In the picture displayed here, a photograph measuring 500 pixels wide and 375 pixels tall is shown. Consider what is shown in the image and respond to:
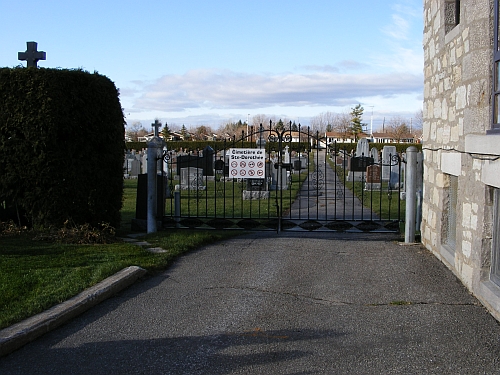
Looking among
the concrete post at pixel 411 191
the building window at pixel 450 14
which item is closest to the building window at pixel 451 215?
the concrete post at pixel 411 191

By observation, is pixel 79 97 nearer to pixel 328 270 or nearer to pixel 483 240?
pixel 328 270

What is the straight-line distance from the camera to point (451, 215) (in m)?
8.27

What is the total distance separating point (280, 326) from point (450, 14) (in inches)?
211

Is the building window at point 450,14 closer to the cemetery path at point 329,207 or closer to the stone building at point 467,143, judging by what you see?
the stone building at point 467,143

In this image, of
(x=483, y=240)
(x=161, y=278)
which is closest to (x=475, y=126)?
(x=483, y=240)

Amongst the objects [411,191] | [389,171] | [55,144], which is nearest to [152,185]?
[55,144]

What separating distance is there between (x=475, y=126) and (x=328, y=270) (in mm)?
2663

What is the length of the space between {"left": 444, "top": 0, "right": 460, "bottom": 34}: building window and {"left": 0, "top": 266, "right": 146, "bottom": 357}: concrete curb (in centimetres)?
539

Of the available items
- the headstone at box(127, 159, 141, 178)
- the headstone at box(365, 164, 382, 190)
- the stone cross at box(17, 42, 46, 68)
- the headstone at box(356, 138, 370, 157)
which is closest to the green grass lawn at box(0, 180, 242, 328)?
the stone cross at box(17, 42, 46, 68)

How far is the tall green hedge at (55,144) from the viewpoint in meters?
9.16

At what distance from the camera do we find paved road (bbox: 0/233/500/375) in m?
4.49

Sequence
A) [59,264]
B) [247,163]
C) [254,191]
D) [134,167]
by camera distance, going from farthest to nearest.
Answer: [134,167], [254,191], [247,163], [59,264]

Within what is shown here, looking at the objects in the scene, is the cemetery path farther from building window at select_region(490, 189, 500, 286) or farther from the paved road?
building window at select_region(490, 189, 500, 286)

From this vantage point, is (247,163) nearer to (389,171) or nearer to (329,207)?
(329,207)
